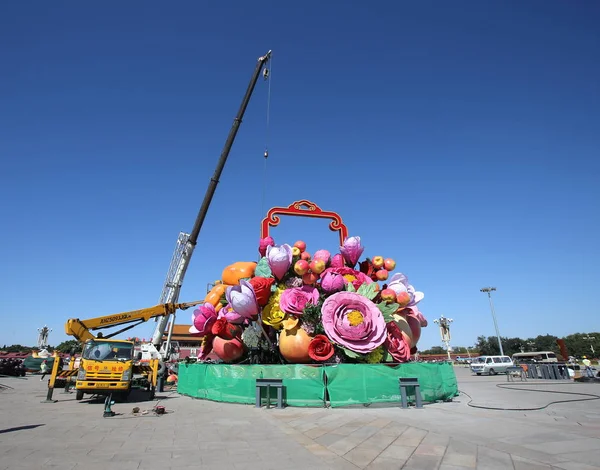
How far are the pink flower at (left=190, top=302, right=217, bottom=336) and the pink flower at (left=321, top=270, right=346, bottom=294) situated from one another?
4.71 meters

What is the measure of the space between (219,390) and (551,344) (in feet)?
292

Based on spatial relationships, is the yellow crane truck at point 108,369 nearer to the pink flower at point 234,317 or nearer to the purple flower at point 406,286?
the pink flower at point 234,317

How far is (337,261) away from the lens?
14.3m

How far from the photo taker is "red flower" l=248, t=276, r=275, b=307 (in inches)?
464

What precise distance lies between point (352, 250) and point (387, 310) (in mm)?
3184

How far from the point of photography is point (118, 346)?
12.8 m

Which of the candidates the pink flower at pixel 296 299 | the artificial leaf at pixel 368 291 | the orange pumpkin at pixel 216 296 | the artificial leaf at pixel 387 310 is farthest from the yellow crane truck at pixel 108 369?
the artificial leaf at pixel 387 310

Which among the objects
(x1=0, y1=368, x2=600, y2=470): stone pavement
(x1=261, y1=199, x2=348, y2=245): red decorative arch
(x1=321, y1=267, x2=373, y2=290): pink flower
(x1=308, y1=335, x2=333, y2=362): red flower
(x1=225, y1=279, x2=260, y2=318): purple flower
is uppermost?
(x1=261, y1=199, x2=348, y2=245): red decorative arch

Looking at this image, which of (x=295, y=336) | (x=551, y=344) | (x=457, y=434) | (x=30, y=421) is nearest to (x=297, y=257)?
(x=295, y=336)

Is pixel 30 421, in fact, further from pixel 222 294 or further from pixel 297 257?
pixel 297 257

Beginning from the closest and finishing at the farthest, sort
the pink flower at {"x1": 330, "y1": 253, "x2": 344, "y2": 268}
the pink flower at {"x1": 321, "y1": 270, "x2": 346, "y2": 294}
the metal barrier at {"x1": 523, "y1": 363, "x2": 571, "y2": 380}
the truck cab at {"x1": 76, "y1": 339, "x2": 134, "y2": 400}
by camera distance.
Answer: the truck cab at {"x1": 76, "y1": 339, "x2": 134, "y2": 400}
the pink flower at {"x1": 321, "y1": 270, "x2": 346, "y2": 294}
the pink flower at {"x1": 330, "y1": 253, "x2": 344, "y2": 268}
the metal barrier at {"x1": 523, "y1": 363, "x2": 571, "y2": 380}

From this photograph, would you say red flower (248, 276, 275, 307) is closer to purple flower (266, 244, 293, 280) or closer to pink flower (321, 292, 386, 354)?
purple flower (266, 244, 293, 280)

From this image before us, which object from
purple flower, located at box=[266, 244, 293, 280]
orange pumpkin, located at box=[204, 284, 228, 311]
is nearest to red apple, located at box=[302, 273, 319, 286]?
purple flower, located at box=[266, 244, 293, 280]

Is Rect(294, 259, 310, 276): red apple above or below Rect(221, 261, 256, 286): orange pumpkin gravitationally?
below
